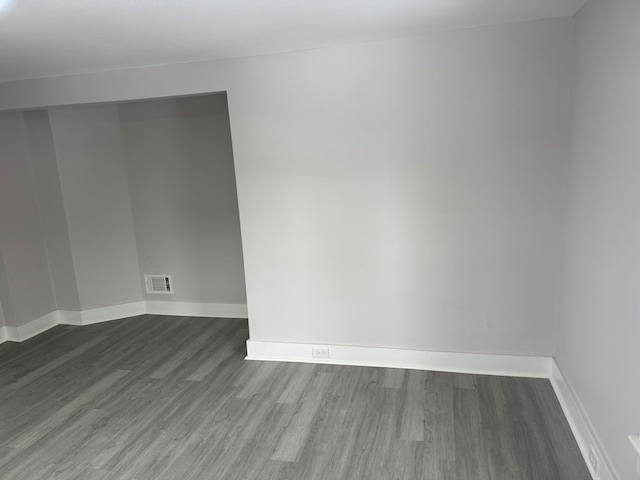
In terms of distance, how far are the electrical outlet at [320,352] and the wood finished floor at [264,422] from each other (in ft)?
0.27

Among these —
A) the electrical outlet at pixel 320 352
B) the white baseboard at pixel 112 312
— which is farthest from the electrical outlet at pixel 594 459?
the white baseboard at pixel 112 312

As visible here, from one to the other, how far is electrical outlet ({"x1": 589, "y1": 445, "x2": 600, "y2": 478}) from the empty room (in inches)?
1.0

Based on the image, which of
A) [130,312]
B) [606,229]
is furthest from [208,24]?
[130,312]

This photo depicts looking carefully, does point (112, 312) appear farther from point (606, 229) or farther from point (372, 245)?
point (606, 229)

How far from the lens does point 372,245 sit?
3102 millimetres

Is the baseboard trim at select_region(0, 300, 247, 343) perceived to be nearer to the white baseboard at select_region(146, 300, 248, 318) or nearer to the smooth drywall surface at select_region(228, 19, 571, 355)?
the white baseboard at select_region(146, 300, 248, 318)

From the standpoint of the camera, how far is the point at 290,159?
3.14 meters

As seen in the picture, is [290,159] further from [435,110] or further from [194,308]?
[194,308]

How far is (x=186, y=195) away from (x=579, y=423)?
11.6ft

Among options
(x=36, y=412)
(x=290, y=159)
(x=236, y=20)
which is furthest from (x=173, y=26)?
(x=36, y=412)

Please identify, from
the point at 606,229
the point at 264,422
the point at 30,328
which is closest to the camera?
the point at 606,229

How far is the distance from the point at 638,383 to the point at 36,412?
10.8 feet

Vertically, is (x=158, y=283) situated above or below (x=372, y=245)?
below

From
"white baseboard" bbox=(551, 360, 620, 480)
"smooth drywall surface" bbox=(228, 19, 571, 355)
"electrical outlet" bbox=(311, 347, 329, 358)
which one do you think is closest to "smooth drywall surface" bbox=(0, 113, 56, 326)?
"smooth drywall surface" bbox=(228, 19, 571, 355)
